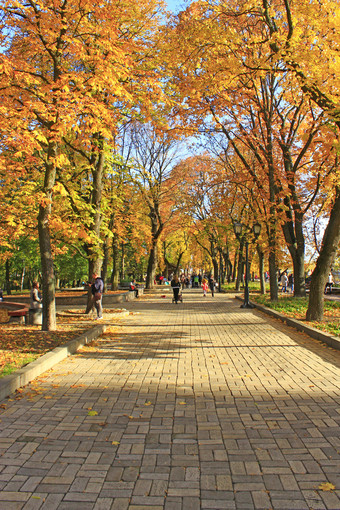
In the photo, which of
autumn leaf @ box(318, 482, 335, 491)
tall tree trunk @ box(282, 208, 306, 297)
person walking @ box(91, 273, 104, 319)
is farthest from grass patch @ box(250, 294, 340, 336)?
autumn leaf @ box(318, 482, 335, 491)

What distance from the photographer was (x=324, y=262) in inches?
449

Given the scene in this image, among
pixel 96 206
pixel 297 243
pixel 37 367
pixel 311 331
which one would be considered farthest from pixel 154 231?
pixel 37 367

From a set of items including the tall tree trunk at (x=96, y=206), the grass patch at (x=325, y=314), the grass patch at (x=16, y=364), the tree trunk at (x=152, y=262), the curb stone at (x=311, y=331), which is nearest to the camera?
the grass patch at (x=16, y=364)

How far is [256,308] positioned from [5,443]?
50.9 ft

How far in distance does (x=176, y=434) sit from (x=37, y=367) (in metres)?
3.21

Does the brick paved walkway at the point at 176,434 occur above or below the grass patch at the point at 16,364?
below

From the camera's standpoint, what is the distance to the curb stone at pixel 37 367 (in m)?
5.57

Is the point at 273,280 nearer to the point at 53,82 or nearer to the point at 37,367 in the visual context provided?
the point at 53,82

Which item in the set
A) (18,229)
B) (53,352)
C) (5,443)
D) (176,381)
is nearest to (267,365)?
(176,381)

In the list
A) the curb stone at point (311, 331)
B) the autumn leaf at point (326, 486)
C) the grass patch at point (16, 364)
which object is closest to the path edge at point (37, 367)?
the grass patch at point (16, 364)

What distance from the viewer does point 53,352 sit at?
7.63 m

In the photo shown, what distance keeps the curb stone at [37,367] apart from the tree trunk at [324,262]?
6244 mm

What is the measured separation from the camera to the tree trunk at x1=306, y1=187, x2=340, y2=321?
36.8ft

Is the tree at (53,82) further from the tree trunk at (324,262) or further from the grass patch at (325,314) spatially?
the grass patch at (325,314)
